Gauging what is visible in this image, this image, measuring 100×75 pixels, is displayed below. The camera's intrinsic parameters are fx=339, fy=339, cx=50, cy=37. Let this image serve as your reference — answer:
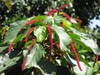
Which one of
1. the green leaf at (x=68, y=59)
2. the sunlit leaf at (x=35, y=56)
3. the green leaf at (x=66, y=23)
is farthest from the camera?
the green leaf at (x=66, y=23)

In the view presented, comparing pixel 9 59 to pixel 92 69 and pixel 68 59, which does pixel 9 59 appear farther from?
pixel 92 69

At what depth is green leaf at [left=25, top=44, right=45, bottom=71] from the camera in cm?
173

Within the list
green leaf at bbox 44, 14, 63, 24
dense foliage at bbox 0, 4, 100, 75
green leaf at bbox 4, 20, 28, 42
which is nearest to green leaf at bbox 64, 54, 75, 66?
dense foliage at bbox 0, 4, 100, 75

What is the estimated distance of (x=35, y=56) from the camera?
5.90 ft

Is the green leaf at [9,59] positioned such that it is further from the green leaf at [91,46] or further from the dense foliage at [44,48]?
the green leaf at [91,46]

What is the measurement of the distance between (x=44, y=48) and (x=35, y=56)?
0.41 ft

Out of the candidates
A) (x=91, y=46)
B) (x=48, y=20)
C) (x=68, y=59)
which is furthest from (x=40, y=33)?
(x=91, y=46)

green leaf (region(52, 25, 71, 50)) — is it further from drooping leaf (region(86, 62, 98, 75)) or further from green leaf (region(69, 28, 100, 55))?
drooping leaf (region(86, 62, 98, 75))

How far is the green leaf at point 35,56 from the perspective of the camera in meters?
1.73

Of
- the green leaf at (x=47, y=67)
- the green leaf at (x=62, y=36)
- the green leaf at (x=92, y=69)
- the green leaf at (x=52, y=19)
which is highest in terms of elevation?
the green leaf at (x=52, y=19)

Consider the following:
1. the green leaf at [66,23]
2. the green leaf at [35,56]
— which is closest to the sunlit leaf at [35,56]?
the green leaf at [35,56]

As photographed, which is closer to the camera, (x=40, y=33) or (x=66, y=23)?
(x=40, y=33)

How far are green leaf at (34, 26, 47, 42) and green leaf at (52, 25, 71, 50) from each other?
2.3 inches

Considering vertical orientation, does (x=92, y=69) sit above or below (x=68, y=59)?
below
